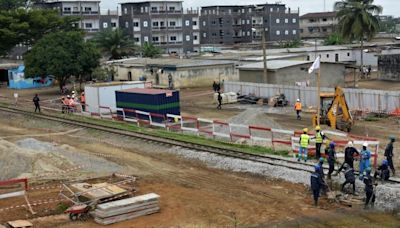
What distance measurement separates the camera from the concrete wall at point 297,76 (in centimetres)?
4969

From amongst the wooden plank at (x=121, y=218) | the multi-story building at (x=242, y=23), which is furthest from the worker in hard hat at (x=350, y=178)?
the multi-story building at (x=242, y=23)

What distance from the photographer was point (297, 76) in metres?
50.4

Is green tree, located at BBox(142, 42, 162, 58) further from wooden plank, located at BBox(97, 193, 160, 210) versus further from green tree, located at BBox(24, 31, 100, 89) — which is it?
wooden plank, located at BBox(97, 193, 160, 210)

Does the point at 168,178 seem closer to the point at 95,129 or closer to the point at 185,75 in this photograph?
the point at 95,129

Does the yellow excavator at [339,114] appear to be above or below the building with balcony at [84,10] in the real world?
below

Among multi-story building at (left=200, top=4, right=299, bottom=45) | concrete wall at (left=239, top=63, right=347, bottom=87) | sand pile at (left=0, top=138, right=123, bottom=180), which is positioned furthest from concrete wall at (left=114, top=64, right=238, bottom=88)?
multi-story building at (left=200, top=4, right=299, bottom=45)

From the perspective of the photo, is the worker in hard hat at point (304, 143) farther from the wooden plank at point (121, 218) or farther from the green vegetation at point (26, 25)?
the green vegetation at point (26, 25)

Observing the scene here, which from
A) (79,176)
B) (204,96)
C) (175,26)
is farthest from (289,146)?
(175,26)

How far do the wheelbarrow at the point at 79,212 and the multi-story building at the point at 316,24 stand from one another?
125 metres

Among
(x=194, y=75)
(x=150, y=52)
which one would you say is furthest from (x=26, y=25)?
(x=194, y=75)

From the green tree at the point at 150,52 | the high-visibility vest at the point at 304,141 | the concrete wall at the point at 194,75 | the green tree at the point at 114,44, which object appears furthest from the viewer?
the green tree at the point at 150,52

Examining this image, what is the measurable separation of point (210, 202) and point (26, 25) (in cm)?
5542

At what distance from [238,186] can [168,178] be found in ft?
10.2

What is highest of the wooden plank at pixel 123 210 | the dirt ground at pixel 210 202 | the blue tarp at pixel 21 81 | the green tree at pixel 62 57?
the green tree at pixel 62 57
